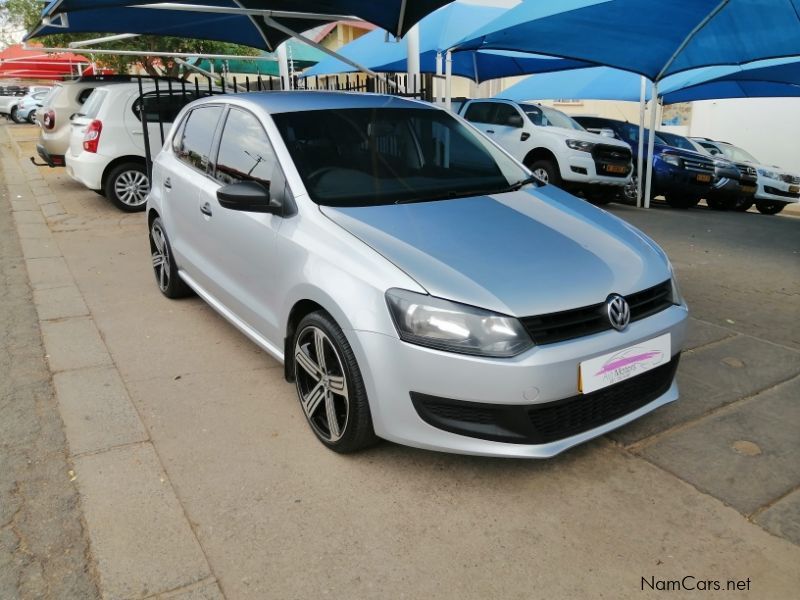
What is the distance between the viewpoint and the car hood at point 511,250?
2.67 m

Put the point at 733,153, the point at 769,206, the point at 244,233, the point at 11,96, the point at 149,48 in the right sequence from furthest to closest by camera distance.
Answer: the point at 11,96 < the point at 149,48 < the point at 733,153 < the point at 769,206 < the point at 244,233

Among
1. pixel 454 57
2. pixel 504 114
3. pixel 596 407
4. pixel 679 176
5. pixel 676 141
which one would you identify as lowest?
pixel 596 407

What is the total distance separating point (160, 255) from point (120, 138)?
14.2 ft

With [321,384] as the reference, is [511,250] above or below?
above

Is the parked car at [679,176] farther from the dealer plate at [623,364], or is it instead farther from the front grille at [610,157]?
the dealer plate at [623,364]

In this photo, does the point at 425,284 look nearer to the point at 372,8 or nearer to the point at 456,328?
the point at 456,328

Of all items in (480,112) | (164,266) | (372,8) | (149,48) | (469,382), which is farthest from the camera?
(149,48)

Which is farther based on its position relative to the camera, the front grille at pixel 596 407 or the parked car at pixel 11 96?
the parked car at pixel 11 96

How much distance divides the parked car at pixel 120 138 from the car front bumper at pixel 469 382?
297 inches

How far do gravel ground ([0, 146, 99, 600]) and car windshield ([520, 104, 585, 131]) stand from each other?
937 cm

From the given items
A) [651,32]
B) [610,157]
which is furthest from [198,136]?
[610,157]

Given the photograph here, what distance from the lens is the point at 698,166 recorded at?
12352mm

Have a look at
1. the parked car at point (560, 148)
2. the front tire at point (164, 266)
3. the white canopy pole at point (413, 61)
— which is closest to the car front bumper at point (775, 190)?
the parked car at point (560, 148)

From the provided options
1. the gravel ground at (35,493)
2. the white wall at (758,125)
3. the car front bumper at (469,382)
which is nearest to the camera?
the gravel ground at (35,493)
